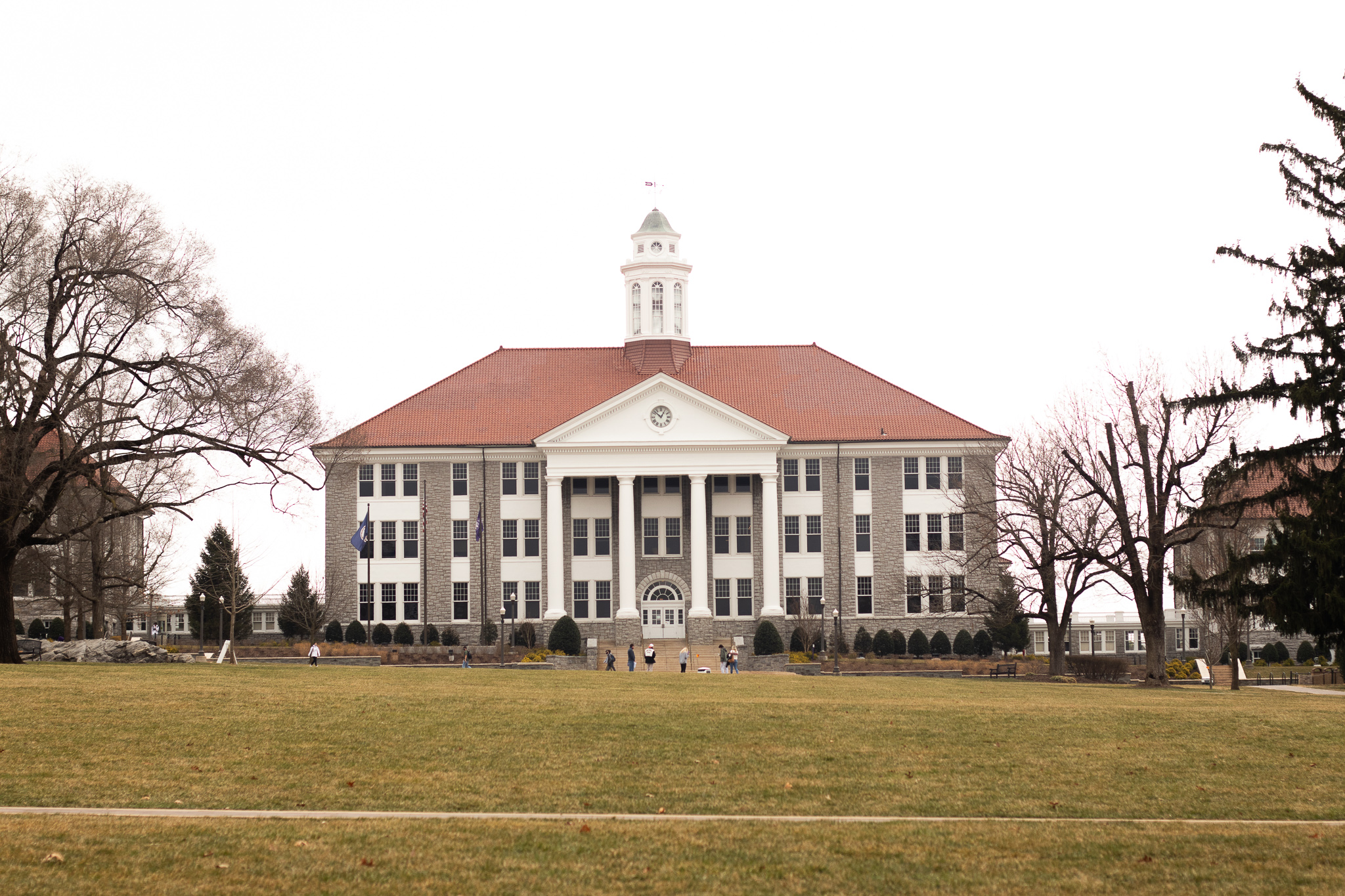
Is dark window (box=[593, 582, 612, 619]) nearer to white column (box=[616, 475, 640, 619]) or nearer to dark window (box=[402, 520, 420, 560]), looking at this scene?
white column (box=[616, 475, 640, 619])

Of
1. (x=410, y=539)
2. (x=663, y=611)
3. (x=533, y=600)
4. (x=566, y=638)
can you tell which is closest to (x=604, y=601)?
(x=663, y=611)

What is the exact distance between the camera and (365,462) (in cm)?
7162

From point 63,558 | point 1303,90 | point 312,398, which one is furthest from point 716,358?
point 1303,90

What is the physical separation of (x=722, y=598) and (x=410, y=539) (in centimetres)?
1600

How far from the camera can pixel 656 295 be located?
257ft

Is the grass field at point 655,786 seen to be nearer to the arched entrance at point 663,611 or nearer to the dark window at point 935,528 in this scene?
the arched entrance at point 663,611

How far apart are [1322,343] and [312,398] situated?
27.2 metres

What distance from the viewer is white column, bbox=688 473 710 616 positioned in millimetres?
69062

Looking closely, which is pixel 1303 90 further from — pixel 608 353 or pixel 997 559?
pixel 608 353

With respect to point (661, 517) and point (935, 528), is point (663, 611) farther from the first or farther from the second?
point (935, 528)

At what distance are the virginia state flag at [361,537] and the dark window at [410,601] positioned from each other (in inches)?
132

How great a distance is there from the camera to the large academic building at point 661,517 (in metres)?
69.5

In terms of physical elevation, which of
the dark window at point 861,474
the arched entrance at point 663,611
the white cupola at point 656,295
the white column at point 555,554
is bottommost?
the arched entrance at point 663,611

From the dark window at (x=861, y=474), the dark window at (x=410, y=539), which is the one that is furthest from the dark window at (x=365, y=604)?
the dark window at (x=861, y=474)
